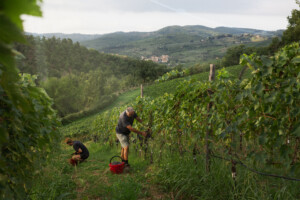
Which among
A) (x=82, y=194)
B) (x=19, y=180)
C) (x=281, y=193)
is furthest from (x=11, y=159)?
(x=281, y=193)

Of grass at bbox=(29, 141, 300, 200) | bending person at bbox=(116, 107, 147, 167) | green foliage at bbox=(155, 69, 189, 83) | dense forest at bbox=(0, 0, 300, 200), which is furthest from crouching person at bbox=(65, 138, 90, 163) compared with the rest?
green foliage at bbox=(155, 69, 189, 83)

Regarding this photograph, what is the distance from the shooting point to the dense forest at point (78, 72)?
4362 cm

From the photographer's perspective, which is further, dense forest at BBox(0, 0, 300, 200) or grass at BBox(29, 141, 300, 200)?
grass at BBox(29, 141, 300, 200)

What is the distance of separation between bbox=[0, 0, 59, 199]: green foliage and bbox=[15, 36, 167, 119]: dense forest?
36.7 m

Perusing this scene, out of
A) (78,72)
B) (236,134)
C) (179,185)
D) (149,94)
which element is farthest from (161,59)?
(236,134)

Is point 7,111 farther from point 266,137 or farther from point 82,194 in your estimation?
point 82,194

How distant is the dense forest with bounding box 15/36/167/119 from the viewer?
43.6 meters

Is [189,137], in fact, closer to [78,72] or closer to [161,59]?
[78,72]

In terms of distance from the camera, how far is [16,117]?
5.44 feet

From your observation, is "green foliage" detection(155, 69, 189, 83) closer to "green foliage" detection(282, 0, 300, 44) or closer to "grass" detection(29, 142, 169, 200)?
"grass" detection(29, 142, 169, 200)

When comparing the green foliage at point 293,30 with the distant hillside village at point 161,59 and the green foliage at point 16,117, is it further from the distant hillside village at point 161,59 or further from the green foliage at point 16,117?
the distant hillside village at point 161,59

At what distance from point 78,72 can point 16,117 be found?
78.7 m

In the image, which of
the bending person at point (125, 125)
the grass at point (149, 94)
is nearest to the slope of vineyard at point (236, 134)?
the bending person at point (125, 125)

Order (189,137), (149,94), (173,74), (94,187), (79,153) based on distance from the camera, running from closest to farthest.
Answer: (189,137)
(94,187)
(173,74)
(79,153)
(149,94)
